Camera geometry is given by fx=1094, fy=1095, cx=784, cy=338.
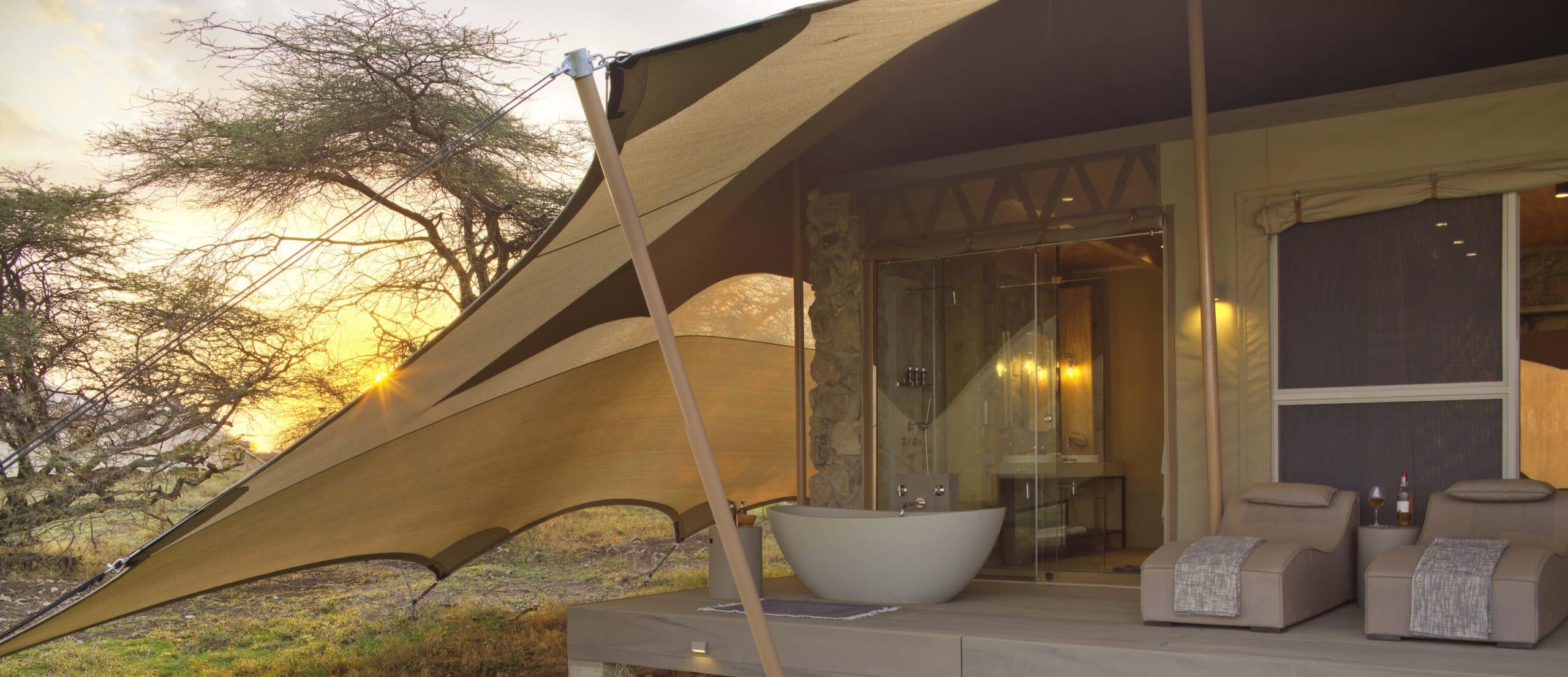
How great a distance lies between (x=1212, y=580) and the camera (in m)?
3.83

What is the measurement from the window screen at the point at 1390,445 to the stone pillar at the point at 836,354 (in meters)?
2.36

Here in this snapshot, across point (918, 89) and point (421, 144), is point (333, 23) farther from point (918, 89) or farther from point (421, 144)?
point (918, 89)

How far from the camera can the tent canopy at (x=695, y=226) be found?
362 cm

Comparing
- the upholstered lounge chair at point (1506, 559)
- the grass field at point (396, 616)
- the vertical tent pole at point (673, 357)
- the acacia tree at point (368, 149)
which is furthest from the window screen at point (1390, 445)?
the acacia tree at point (368, 149)

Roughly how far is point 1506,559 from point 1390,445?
1544 millimetres

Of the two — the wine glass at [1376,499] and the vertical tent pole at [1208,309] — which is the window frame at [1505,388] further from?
the vertical tent pole at [1208,309]

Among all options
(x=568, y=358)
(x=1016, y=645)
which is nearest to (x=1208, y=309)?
(x=1016, y=645)

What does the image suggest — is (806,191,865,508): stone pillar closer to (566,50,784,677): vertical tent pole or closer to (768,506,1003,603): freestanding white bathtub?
(768,506,1003,603): freestanding white bathtub

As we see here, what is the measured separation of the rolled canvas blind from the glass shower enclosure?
1.25m

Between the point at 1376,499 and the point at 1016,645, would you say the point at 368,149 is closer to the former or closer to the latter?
the point at 1016,645

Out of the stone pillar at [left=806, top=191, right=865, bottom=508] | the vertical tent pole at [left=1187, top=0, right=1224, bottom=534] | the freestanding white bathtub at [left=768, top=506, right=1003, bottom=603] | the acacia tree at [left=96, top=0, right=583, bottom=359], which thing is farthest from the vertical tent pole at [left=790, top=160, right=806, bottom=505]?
the acacia tree at [left=96, top=0, right=583, bottom=359]

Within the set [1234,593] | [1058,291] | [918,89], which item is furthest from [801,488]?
[1234,593]

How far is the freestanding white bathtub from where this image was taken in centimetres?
463

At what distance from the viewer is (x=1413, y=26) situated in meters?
4.43
